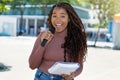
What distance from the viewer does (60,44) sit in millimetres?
3648

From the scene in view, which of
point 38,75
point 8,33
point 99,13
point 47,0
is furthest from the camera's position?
point 47,0

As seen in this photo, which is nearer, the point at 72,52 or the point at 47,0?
the point at 72,52

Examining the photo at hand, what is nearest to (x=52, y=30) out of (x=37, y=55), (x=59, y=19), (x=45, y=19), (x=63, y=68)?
(x=59, y=19)

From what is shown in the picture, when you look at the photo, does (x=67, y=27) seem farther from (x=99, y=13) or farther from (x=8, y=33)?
(x=8, y=33)

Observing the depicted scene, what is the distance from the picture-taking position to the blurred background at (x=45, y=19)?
102 feet

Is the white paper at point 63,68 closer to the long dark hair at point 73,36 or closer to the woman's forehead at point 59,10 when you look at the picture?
the long dark hair at point 73,36

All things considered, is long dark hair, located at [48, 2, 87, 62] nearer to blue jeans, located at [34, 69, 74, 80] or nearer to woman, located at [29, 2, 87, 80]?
woman, located at [29, 2, 87, 80]

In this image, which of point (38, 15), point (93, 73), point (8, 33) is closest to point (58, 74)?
point (93, 73)

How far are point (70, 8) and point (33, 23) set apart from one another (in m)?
74.5

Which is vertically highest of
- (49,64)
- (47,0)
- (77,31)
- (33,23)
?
(77,31)

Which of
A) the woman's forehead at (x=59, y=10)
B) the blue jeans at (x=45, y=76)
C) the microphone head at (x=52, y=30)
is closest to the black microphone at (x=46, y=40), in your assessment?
the microphone head at (x=52, y=30)

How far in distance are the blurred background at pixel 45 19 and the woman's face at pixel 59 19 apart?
1.16 ft

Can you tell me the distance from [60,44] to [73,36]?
162mm

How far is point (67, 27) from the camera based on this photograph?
3.73 meters
